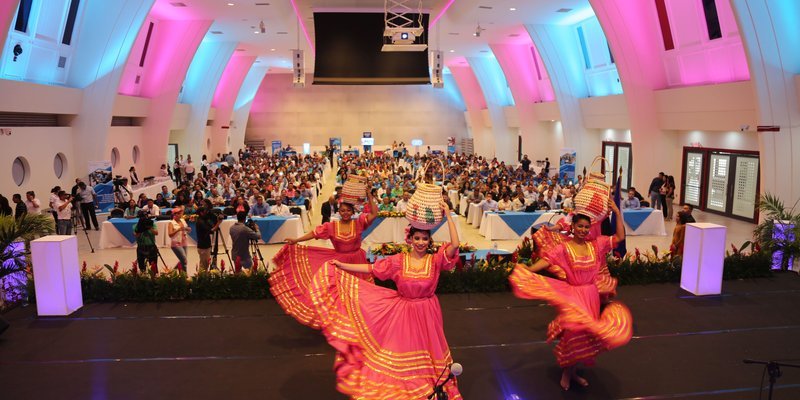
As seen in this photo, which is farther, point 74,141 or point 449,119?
point 449,119

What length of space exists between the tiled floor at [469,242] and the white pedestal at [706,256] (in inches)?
203

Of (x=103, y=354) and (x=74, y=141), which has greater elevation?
(x=74, y=141)

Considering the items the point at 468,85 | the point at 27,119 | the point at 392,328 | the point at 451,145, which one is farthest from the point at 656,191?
the point at 451,145

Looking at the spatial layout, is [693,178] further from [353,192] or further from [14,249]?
[14,249]

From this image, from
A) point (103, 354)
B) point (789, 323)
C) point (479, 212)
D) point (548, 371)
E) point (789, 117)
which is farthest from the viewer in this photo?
point (479, 212)

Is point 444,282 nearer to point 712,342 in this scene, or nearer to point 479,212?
point 712,342

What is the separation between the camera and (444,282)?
27.6 ft

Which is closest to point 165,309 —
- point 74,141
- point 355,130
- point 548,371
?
point 548,371

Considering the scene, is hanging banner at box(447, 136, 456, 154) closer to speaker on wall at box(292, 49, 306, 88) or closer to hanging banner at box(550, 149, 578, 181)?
hanging banner at box(550, 149, 578, 181)

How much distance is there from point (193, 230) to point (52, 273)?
246 inches

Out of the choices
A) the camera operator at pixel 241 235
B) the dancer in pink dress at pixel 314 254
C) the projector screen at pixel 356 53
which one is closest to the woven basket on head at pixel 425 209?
the dancer in pink dress at pixel 314 254

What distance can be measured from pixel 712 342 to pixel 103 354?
261 inches

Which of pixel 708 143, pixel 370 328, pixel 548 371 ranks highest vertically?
pixel 708 143

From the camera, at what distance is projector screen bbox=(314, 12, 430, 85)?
1856 cm
